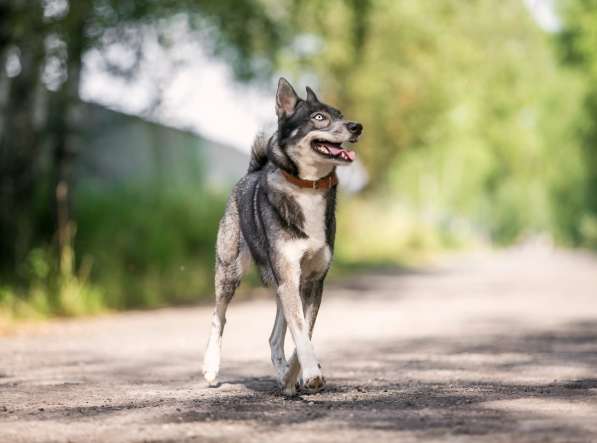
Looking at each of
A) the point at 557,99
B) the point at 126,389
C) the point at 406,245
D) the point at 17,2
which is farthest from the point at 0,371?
the point at 557,99

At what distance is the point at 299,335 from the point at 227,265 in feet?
4.63

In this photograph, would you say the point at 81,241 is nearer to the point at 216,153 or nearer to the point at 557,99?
the point at 216,153

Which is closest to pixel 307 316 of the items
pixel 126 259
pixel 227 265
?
pixel 227 265

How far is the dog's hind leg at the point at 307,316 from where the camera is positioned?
641 centimetres

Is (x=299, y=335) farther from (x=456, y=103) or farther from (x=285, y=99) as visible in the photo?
(x=456, y=103)

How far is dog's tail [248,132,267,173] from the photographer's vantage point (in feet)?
24.6

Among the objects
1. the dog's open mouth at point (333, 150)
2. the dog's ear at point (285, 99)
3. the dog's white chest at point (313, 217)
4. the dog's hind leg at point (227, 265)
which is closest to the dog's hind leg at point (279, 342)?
the dog's hind leg at point (227, 265)

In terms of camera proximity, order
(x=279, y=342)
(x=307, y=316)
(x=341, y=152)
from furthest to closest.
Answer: (x=279, y=342), (x=307, y=316), (x=341, y=152)

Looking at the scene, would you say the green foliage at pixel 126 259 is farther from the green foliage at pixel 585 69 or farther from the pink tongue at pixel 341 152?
the green foliage at pixel 585 69

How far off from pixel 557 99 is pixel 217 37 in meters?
31.5

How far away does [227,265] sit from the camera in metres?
7.40

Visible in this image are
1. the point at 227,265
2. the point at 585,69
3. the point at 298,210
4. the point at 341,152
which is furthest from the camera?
the point at 585,69

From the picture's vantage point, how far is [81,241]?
15625mm

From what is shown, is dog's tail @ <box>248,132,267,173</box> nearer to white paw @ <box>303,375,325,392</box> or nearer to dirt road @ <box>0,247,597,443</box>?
dirt road @ <box>0,247,597,443</box>
